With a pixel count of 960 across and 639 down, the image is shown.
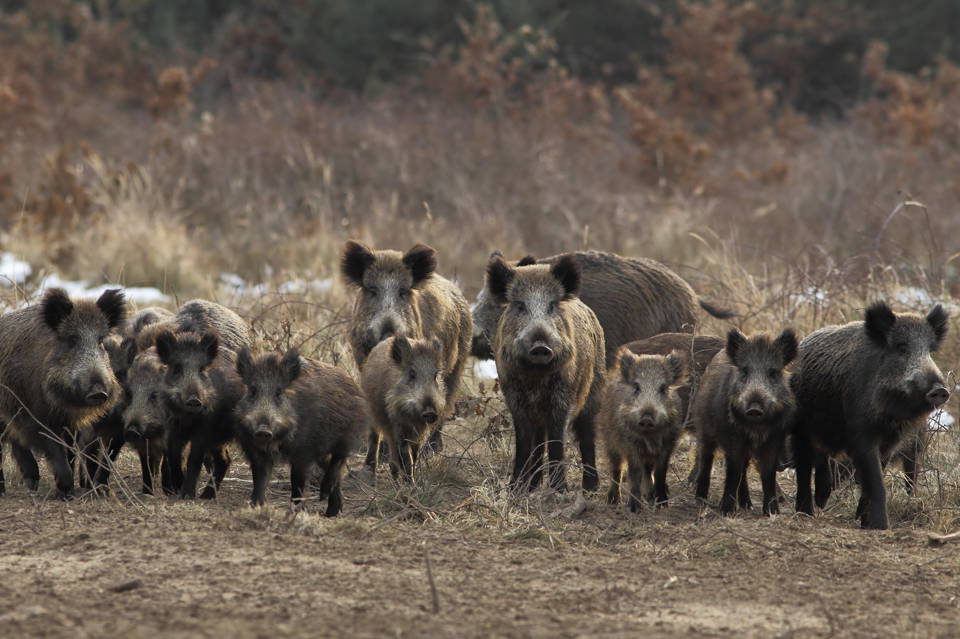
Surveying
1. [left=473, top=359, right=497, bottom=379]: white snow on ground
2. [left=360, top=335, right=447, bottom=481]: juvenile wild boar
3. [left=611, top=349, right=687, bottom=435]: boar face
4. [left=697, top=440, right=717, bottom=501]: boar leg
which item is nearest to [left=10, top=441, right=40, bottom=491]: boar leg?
[left=360, top=335, right=447, bottom=481]: juvenile wild boar

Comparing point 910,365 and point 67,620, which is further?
point 910,365

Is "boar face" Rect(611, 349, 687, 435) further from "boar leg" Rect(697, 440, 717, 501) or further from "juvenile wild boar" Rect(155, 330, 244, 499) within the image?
"juvenile wild boar" Rect(155, 330, 244, 499)

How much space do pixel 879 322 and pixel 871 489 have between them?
86 cm

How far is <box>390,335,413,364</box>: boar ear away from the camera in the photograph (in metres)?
7.53

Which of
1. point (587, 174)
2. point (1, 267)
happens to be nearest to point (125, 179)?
point (1, 267)

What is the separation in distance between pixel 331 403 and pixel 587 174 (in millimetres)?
13329

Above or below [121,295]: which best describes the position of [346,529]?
below

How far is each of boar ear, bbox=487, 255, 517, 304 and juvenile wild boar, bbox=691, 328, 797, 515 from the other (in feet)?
4.63

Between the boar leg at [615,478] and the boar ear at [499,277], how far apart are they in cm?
117

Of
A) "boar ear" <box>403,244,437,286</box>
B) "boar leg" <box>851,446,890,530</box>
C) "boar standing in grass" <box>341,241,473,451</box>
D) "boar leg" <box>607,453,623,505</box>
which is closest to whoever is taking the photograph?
"boar leg" <box>851,446,890,530</box>

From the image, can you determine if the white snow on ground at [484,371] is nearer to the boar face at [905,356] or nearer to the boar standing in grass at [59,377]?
the boar standing in grass at [59,377]

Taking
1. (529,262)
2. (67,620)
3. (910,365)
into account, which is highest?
(529,262)

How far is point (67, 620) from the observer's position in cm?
477

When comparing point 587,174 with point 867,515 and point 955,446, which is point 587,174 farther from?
point 867,515
